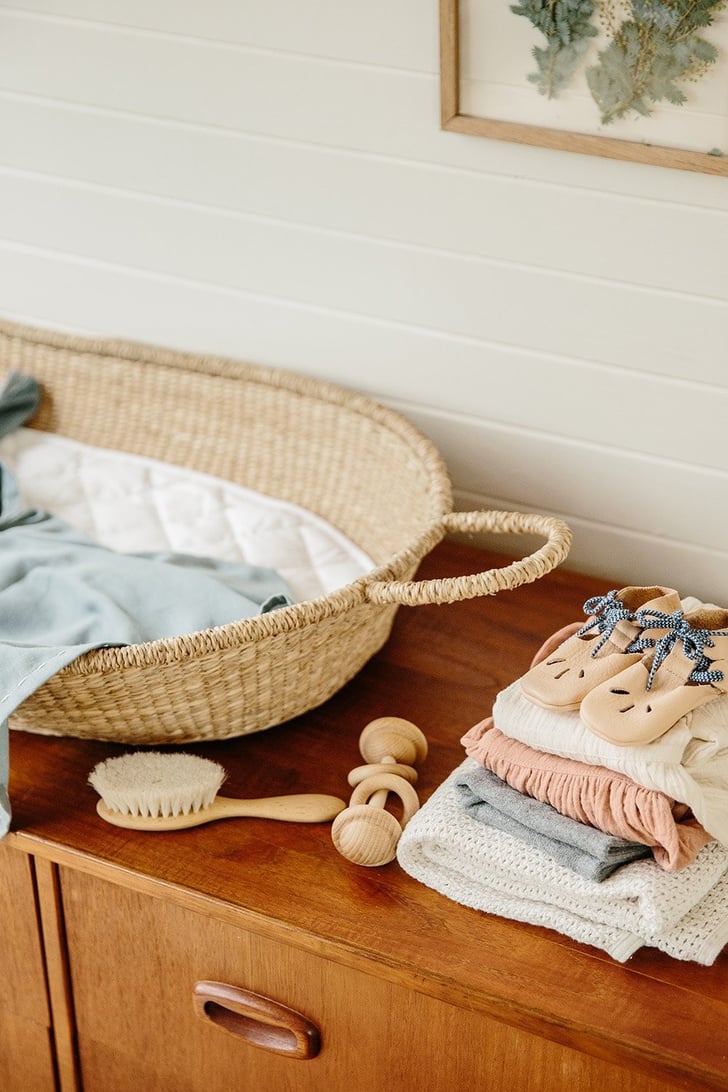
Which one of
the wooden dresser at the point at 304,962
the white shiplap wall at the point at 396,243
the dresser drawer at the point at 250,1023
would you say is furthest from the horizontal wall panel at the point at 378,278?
the dresser drawer at the point at 250,1023

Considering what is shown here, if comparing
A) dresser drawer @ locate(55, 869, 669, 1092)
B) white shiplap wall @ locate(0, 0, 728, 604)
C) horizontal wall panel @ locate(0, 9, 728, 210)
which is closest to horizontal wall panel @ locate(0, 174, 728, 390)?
white shiplap wall @ locate(0, 0, 728, 604)

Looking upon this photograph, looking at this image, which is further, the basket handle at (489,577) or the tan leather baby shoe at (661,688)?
the basket handle at (489,577)

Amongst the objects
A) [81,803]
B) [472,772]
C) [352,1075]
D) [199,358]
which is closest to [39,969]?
[81,803]

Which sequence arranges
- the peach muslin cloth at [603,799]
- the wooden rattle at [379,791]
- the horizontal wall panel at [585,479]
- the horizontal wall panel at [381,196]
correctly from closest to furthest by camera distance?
the peach muslin cloth at [603,799], the wooden rattle at [379,791], the horizontal wall panel at [381,196], the horizontal wall panel at [585,479]

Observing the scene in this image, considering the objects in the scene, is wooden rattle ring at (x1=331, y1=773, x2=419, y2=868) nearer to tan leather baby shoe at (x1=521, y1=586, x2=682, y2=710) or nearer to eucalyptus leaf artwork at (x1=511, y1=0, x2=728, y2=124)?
tan leather baby shoe at (x1=521, y1=586, x2=682, y2=710)

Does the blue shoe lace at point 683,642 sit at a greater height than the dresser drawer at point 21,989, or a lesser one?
greater

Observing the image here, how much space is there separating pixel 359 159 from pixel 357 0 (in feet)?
0.53

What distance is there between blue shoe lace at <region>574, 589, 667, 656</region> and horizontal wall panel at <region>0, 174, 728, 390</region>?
1.18 ft

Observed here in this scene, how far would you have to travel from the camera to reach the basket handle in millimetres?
976

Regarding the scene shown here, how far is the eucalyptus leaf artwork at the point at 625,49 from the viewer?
42.1 inches

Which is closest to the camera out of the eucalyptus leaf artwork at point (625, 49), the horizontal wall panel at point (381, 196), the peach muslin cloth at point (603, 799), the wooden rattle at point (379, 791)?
the peach muslin cloth at point (603, 799)

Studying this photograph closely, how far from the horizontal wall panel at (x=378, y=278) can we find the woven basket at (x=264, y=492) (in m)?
0.11

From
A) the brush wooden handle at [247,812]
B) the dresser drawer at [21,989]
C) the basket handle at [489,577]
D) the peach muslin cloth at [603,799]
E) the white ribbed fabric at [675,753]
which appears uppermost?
the basket handle at [489,577]

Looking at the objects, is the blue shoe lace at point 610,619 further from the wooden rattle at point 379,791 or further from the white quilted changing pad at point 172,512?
the white quilted changing pad at point 172,512
